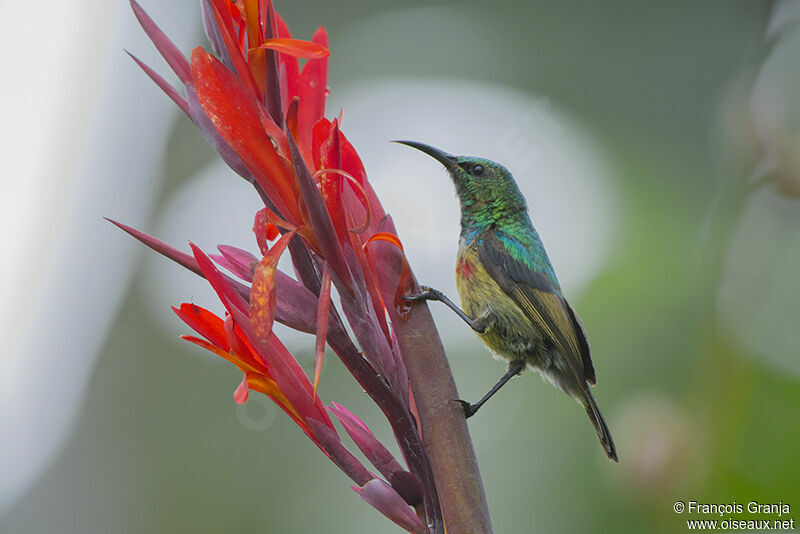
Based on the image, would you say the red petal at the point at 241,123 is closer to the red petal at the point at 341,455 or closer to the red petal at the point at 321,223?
the red petal at the point at 321,223

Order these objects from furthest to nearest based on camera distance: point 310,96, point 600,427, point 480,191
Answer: point 480,191, point 600,427, point 310,96

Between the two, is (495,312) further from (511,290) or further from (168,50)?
(168,50)

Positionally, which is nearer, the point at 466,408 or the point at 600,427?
the point at 466,408

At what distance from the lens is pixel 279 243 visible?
0.39 metres

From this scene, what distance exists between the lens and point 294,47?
0.42 metres

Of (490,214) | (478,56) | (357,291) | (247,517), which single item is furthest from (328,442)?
(478,56)

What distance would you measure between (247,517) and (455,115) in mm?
1258

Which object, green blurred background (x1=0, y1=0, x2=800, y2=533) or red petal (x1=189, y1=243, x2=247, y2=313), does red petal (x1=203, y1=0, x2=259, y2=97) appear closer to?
red petal (x1=189, y1=243, x2=247, y2=313)

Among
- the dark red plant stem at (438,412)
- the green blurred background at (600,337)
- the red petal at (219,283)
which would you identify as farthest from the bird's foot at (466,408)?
the green blurred background at (600,337)

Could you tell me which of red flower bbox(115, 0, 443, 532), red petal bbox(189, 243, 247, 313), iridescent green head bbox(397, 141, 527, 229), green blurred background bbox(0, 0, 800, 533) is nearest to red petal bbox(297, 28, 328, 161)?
red flower bbox(115, 0, 443, 532)

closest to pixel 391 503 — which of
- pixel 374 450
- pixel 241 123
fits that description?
pixel 374 450

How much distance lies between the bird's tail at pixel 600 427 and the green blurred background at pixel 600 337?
0.39m

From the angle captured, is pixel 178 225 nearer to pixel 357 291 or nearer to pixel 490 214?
pixel 490 214

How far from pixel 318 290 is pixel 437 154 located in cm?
51
